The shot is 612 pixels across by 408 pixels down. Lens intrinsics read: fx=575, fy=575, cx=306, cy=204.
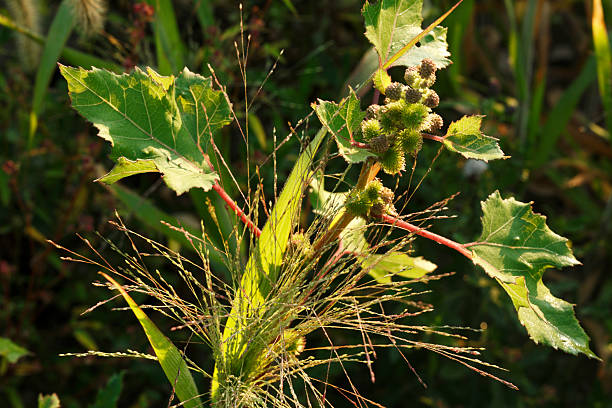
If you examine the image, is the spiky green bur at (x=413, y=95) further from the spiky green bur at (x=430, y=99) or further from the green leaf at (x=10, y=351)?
the green leaf at (x=10, y=351)

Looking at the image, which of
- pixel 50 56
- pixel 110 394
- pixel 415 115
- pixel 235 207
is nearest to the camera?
pixel 415 115

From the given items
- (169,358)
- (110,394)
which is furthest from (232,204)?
(110,394)

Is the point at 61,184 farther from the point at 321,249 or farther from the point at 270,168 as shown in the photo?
the point at 321,249

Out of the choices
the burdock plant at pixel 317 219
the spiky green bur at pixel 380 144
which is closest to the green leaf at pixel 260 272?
the burdock plant at pixel 317 219

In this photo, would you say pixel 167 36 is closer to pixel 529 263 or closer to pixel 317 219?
pixel 317 219

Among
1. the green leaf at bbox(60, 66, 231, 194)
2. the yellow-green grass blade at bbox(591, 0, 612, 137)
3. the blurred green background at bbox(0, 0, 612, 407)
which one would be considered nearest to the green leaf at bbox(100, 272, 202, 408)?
the green leaf at bbox(60, 66, 231, 194)

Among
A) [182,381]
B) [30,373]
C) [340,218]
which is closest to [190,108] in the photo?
[340,218]
